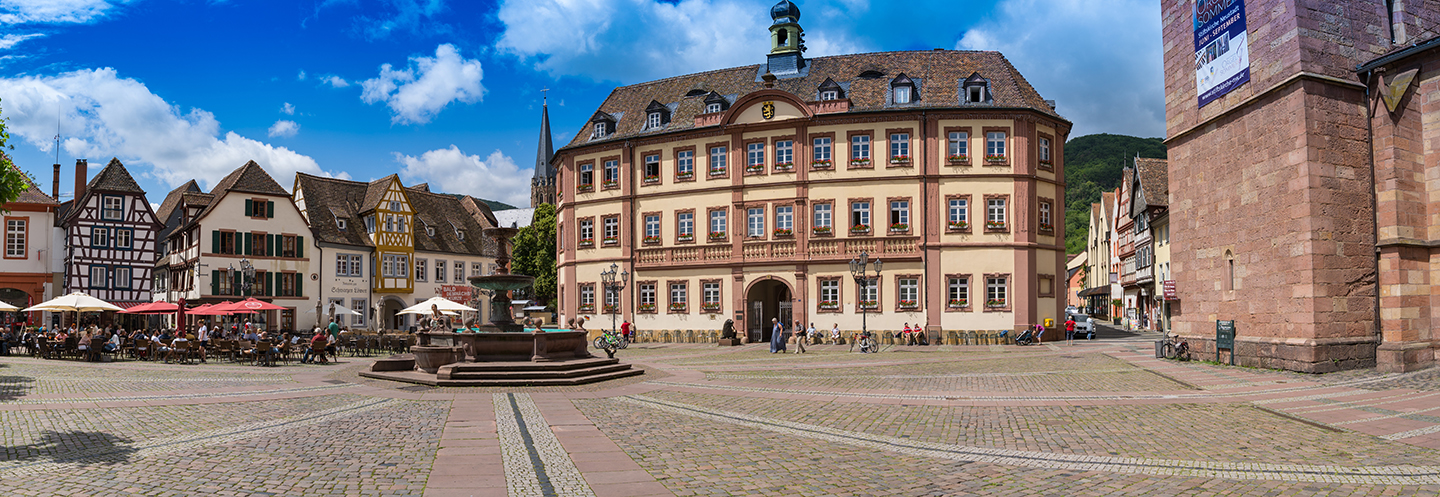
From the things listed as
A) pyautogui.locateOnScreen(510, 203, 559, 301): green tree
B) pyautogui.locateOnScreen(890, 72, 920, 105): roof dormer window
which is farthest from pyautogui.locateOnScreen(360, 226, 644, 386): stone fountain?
pyautogui.locateOnScreen(510, 203, 559, 301): green tree

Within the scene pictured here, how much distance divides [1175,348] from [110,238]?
54554 mm

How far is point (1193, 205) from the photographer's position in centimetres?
2395

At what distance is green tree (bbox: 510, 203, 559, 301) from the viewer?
66.0 m

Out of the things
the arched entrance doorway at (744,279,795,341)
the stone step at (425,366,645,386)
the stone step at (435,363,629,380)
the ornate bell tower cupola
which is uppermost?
the ornate bell tower cupola

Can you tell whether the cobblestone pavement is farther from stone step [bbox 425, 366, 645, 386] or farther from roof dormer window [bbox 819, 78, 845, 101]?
roof dormer window [bbox 819, 78, 845, 101]

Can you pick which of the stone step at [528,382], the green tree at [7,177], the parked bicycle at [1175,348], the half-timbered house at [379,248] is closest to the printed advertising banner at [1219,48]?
the parked bicycle at [1175,348]

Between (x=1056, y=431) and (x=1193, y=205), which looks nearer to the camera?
(x=1056, y=431)

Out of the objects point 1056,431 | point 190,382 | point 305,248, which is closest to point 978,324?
point 1056,431

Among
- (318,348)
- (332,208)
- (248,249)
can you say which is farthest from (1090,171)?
(318,348)

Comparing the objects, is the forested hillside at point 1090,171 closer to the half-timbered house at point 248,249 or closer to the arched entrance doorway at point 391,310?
the arched entrance doorway at point 391,310

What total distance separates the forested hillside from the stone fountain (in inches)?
4065

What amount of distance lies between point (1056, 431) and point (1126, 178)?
178 ft

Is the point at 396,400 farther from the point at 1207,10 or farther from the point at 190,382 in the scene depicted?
the point at 1207,10

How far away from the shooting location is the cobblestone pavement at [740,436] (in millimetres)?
8422
